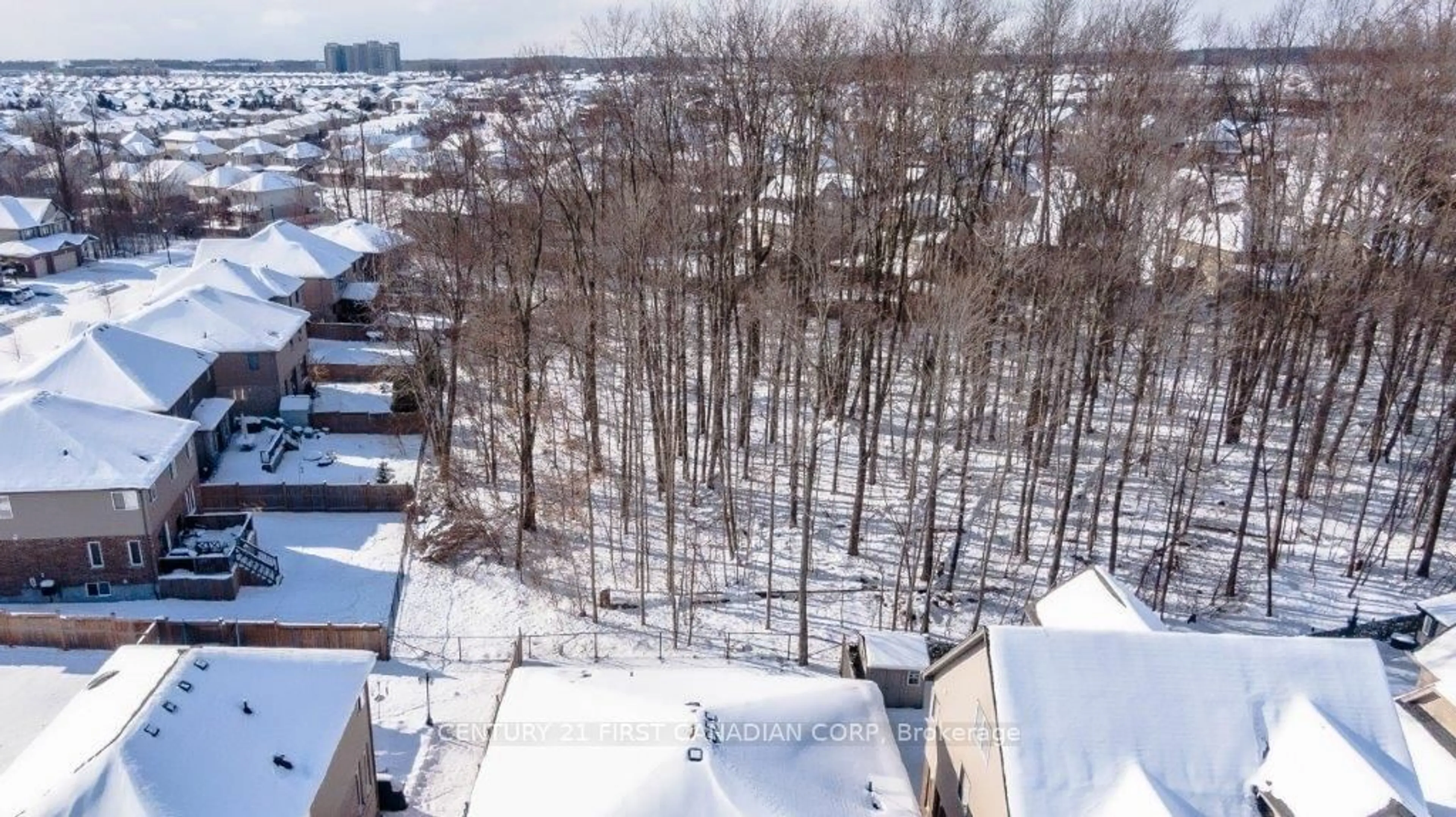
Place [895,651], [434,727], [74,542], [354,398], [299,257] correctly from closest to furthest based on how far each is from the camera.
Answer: [434,727], [895,651], [74,542], [354,398], [299,257]

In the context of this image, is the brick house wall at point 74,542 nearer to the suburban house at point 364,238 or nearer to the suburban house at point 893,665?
the suburban house at point 893,665

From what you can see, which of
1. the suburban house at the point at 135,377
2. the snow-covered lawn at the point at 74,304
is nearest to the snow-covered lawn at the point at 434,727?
the suburban house at the point at 135,377

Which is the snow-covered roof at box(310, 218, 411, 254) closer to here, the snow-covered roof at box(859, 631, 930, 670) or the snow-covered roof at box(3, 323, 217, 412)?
the snow-covered roof at box(3, 323, 217, 412)

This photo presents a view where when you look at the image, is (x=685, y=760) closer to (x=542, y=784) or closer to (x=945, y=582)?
(x=542, y=784)

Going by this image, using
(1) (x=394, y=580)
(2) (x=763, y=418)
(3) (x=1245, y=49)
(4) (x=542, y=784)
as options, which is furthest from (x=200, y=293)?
(3) (x=1245, y=49)

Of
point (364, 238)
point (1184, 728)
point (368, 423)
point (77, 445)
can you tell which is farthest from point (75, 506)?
point (364, 238)

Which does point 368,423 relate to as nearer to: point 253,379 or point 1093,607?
point 253,379

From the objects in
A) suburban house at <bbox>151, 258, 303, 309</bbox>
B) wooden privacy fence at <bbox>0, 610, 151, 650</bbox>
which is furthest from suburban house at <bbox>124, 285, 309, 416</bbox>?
wooden privacy fence at <bbox>0, 610, 151, 650</bbox>
